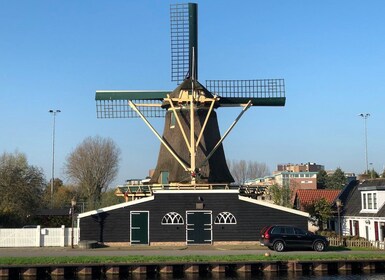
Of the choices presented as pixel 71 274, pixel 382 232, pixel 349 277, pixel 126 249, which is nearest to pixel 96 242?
pixel 126 249

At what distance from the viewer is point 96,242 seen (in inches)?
1383

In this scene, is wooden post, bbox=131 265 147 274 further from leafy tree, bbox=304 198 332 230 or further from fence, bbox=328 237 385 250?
leafy tree, bbox=304 198 332 230

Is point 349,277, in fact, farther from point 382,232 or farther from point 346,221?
point 346,221

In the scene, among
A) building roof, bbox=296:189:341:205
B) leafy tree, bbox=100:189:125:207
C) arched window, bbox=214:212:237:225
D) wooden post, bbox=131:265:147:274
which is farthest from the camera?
leafy tree, bbox=100:189:125:207

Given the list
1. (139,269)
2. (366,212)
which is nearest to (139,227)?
(139,269)

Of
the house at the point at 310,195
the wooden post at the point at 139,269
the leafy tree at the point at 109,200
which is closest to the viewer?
the wooden post at the point at 139,269

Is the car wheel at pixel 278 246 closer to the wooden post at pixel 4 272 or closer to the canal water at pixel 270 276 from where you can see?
the canal water at pixel 270 276

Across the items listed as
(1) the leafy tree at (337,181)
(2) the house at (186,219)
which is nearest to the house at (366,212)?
(2) the house at (186,219)

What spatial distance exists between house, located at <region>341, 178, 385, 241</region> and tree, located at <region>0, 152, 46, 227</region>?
29.4 metres

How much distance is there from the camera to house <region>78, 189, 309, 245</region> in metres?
36.4

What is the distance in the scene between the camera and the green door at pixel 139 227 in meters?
36.4

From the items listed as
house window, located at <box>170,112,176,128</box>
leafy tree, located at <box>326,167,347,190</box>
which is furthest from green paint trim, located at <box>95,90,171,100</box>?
leafy tree, located at <box>326,167,347,190</box>

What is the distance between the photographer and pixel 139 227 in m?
36.4

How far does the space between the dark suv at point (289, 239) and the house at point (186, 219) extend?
14.0 ft
